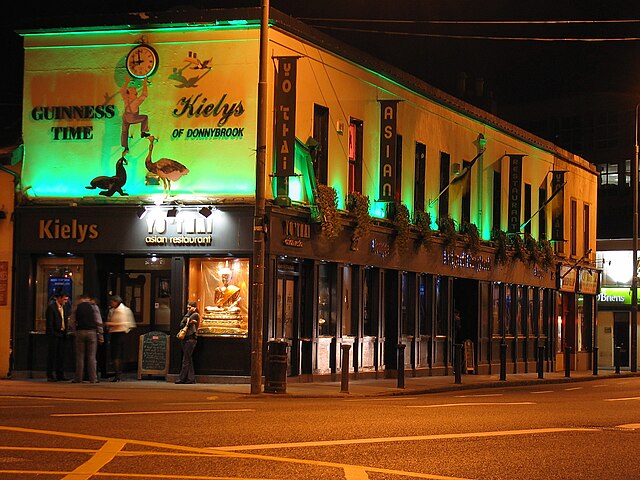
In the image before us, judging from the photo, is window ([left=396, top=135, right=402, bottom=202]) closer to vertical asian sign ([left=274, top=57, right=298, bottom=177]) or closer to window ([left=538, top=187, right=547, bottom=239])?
vertical asian sign ([left=274, top=57, right=298, bottom=177])

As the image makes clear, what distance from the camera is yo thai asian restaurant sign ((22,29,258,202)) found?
26281 millimetres

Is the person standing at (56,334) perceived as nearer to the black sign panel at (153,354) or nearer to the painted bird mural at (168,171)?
the black sign panel at (153,354)

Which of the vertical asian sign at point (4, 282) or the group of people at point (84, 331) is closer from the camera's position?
the group of people at point (84, 331)

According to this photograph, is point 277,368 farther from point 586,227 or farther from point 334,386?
point 586,227

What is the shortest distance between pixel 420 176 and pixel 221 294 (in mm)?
11078

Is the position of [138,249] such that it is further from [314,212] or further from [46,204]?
[314,212]

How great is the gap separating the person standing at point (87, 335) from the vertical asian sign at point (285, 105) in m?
5.36

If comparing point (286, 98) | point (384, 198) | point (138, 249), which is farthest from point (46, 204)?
point (384, 198)

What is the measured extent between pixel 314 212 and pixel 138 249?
445 cm

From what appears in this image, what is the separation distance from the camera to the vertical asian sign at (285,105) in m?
26.2

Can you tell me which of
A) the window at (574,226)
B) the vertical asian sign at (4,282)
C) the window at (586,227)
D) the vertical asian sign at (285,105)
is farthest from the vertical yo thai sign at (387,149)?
the window at (586,227)

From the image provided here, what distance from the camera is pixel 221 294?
26578 mm

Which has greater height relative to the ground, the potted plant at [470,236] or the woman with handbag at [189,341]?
the potted plant at [470,236]

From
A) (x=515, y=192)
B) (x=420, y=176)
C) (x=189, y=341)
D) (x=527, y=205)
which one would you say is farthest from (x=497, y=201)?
(x=189, y=341)
